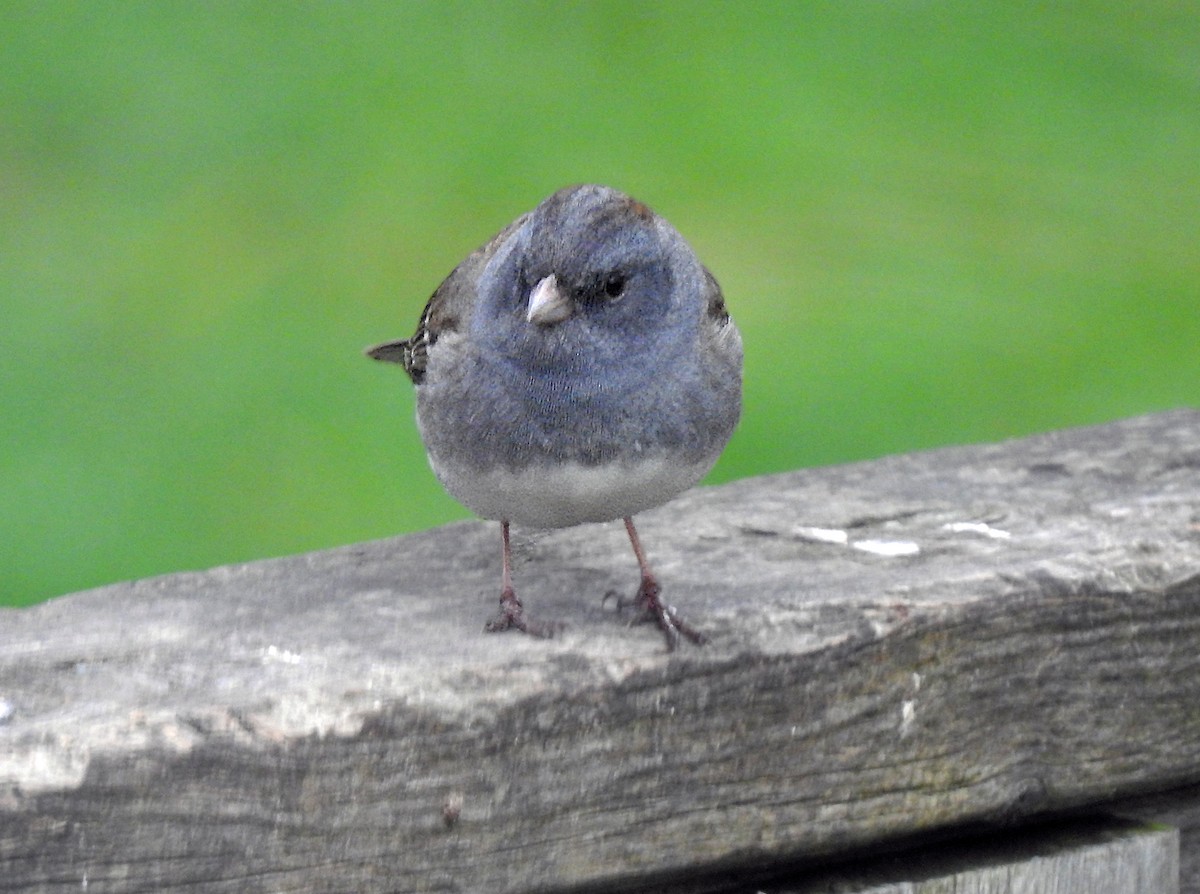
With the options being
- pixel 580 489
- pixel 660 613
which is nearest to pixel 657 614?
pixel 660 613

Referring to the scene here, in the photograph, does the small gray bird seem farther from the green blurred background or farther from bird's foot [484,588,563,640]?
the green blurred background

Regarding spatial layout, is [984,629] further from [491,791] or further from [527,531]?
[527,531]

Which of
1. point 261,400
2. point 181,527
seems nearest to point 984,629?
point 181,527

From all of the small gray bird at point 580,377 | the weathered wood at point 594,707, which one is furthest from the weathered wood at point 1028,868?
the small gray bird at point 580,377

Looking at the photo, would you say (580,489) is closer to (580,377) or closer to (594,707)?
(580,377)

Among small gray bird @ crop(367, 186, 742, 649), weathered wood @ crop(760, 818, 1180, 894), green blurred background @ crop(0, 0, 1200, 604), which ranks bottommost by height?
weathered wood @ crop(760, 818, 1180, 894)

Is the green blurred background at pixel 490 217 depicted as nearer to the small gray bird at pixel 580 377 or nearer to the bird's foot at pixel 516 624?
the small gray bird at pixel 580 377

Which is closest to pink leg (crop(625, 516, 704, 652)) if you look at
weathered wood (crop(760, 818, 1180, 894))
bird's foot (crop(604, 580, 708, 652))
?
bird's foot (crop(604, 580, 708, 652))

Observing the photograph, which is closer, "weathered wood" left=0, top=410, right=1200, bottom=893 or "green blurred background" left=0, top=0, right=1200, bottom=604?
"weathered wood" left=0, top=410, right=1200, bottom=893
